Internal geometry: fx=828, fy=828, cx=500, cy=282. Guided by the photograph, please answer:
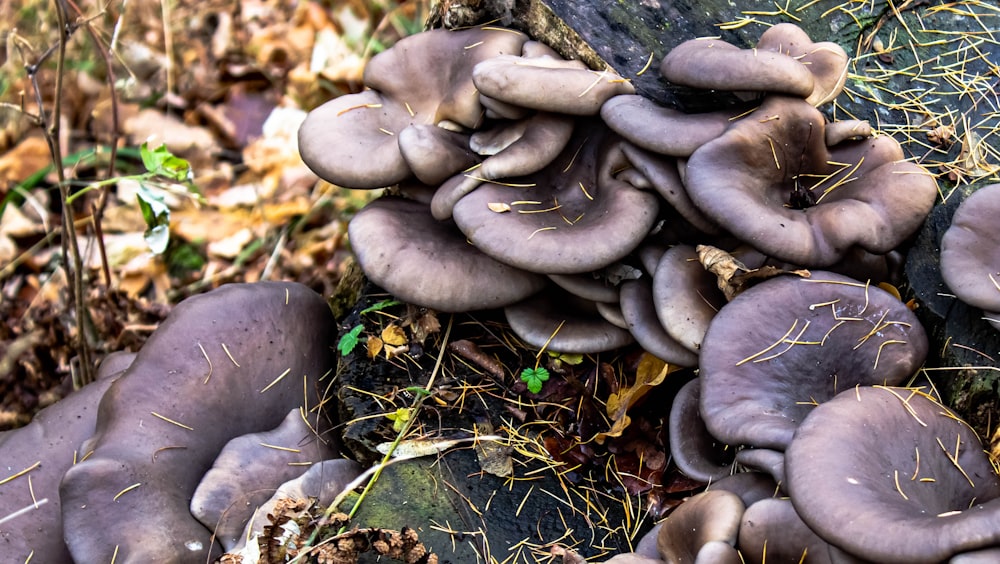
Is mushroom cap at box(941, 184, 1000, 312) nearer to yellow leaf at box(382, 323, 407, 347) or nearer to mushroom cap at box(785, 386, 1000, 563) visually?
mushroom cap at box(785, 386, 1000, 563)

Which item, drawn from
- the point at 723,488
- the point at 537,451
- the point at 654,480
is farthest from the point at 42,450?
the point at 723,488

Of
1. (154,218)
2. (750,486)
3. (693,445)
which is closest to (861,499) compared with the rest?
(750,486)

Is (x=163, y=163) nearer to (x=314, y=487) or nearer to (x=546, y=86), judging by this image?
(x=314, y=487)

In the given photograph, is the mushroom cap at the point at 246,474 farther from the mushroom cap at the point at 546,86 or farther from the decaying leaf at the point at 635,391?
the mushroom cap at the point at 546,86

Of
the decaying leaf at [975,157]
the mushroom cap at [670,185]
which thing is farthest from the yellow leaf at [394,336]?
the decaying leaf at [975,157]

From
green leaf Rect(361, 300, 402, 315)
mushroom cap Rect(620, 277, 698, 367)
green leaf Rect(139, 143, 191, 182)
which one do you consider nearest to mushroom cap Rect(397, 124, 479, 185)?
green leaf Rect(361, 300, 402, 315)
